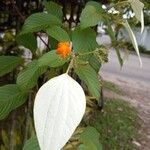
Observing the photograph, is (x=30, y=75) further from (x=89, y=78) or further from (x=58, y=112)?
(x=58, y=112)

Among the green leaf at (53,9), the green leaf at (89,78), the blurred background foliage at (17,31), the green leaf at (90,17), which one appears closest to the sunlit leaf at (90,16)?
the green leaf at (90,17)

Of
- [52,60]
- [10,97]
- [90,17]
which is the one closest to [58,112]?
[52,60]

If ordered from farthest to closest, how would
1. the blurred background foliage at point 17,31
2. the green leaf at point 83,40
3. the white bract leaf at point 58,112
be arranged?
1. the blurred background foliage at point 17,31
2. the green leaf at point 83,40
3. the white bract leaf at point 58,112

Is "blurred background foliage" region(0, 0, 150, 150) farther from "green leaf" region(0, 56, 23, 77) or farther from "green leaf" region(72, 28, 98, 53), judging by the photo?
"green leaf" region(72, 28, 98, 53)

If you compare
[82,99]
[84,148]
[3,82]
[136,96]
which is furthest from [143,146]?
[82,99]

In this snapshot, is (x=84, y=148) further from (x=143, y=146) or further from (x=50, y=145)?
(x=143, y=146)

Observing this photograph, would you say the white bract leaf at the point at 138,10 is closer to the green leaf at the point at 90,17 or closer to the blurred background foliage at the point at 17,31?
the green leaf at the point at 90,17
